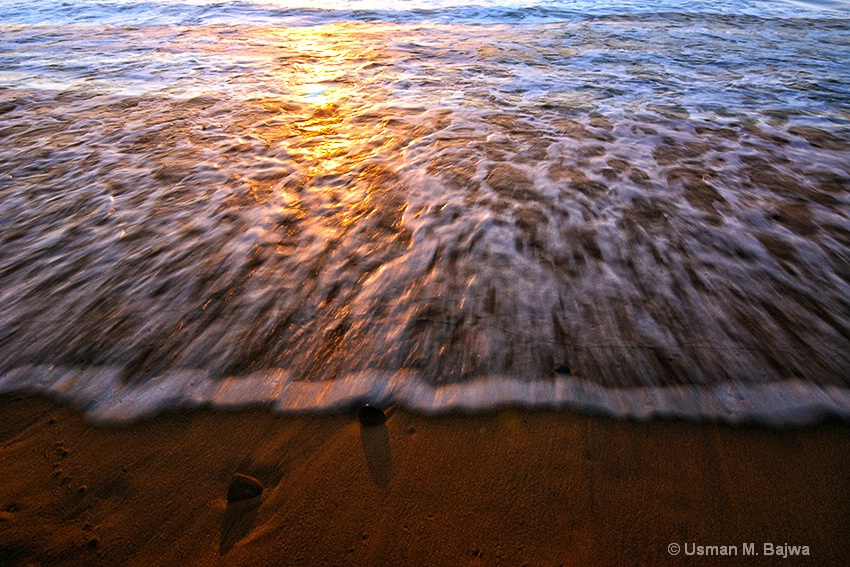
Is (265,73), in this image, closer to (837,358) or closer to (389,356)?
(389,356)

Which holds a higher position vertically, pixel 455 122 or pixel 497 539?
pixel 455 122

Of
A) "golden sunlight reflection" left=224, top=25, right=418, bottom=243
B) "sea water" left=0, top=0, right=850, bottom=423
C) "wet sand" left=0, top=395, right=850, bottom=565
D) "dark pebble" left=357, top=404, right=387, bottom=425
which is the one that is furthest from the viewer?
"golden sunlight reflection" left=224, top=25, right=418, bottom=243

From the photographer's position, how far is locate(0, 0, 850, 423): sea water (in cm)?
179

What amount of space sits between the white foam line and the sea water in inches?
0.4

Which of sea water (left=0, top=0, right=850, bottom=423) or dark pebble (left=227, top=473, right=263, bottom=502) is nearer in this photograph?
dark pebble (left=227, top=473, right=263, bottom=502)

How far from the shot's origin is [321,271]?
237cm

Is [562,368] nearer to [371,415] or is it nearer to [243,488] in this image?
[371,415]

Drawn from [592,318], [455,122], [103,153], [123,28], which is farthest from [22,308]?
[123,28]

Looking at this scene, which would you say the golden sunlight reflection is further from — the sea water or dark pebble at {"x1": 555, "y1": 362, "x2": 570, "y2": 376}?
dark pebble at {"x1": 555, "y1": 362, "x2": 570, "y2": 376}

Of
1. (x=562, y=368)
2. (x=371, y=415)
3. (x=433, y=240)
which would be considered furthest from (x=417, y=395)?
(x=433, y=240)

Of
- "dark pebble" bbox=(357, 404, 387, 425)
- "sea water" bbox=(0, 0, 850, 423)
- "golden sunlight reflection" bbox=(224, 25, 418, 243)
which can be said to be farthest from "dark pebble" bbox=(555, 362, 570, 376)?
"golden sunlight reflection" bbox=(224, 25, 418, 243)

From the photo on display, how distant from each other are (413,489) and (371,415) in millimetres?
321

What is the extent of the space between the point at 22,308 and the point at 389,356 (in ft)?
5.93

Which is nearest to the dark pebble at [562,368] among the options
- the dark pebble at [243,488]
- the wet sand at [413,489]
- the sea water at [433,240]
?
→ the sea water at [433,240]
